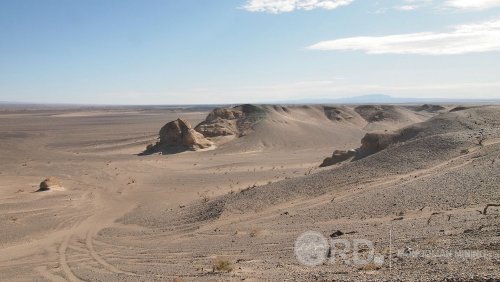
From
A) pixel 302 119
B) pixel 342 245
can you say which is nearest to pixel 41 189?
pixel 342 245

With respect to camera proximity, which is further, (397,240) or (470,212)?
(470,212)

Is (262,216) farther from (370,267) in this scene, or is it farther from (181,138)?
(181,138)

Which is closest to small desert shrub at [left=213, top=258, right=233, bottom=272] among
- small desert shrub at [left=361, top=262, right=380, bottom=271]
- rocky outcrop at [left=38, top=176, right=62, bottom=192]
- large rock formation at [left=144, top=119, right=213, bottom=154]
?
small desert shrub at [left=361, top=262, right=380, bottom=271]

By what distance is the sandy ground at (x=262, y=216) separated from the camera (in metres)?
9.52

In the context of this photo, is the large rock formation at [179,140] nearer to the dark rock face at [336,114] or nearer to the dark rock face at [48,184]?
the dark rock face at [48,184]

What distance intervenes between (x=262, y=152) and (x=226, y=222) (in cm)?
2847

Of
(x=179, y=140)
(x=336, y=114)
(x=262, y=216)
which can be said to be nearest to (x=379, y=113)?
(x=336, y=114)

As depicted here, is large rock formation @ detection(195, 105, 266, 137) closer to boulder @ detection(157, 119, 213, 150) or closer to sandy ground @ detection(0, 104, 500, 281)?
boulder @ detection(157, 119, 213, 150)

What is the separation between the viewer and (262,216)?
1648cm

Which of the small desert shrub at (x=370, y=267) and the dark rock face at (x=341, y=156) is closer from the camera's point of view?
the small desert shrub at (x=370, y=267)

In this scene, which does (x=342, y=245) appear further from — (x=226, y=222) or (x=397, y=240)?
(x=226, y=222)

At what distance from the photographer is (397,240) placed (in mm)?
10430

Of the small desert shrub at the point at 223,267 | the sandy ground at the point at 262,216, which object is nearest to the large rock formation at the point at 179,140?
the sandy ground at the point at 262,216

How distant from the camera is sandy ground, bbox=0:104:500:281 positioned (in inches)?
375
